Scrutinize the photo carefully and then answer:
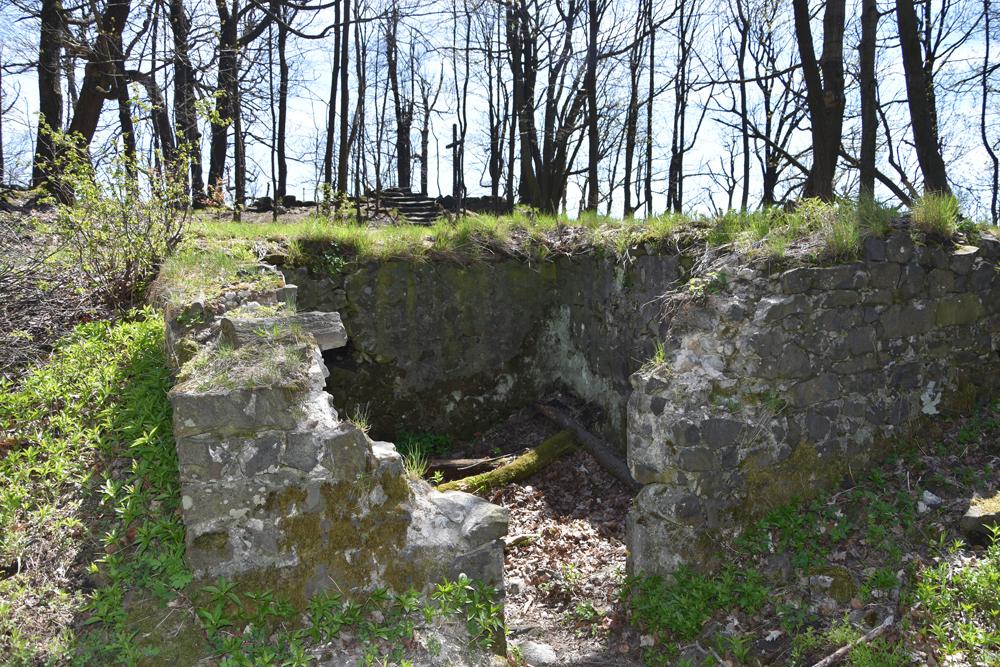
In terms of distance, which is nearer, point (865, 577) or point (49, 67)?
point (865, 577)

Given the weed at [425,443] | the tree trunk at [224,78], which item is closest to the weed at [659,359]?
the weed at [425,443]

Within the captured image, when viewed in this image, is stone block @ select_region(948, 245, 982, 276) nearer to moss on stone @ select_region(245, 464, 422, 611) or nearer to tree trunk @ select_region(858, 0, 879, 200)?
tree trunk @ select_region(858, 0, 879, 200)

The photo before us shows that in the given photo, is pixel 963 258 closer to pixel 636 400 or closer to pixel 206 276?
pixel 636 400

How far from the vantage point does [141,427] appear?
400 centimetres

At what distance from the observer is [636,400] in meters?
4.57

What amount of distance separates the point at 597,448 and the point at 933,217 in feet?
11.4

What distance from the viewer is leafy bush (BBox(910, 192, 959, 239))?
16.6 ft

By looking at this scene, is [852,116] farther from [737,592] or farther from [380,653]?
[380,653]

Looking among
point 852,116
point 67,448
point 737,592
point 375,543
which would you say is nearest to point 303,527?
point 375,543

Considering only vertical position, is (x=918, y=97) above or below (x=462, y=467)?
above

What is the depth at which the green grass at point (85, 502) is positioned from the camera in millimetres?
2961


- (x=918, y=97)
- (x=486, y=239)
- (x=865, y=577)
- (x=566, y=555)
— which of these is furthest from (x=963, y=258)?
(x=918, y=97)

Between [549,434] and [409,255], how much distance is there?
248 centimetres

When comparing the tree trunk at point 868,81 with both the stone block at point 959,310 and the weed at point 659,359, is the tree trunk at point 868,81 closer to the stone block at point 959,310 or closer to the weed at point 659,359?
the stone block at point 959,310
